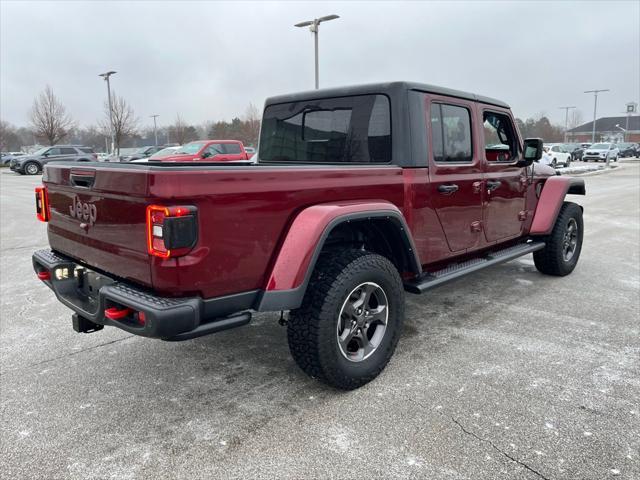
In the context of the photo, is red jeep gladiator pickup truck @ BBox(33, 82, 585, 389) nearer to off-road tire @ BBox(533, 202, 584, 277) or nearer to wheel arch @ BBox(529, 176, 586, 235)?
wheel arch @ BBox(529, 176, 586, 235)

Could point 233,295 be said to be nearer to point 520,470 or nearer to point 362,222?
point 362,222

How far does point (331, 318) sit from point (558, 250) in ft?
11.9

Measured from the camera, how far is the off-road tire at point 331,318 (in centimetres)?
280

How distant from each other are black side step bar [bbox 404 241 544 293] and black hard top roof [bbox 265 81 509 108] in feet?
4.50

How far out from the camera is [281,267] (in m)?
2.67

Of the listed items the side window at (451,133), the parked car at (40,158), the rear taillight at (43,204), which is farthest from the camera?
the parked car at (40,158)

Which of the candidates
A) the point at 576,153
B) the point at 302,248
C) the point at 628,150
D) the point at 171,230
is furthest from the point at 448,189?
the point at 628,150

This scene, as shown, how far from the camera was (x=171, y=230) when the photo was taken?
2248mm

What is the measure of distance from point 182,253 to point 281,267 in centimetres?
57

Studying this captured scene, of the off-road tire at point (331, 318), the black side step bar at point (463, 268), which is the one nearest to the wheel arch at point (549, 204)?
the black side step bar at point (463, 268)

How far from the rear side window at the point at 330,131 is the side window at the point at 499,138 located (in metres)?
1.27

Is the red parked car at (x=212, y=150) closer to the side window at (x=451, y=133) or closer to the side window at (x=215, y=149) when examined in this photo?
the side window at (x=215, y=149)

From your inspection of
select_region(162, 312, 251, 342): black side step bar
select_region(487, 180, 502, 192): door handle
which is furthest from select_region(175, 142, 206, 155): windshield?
select_region(162, 312, 251, 342): black side step bar

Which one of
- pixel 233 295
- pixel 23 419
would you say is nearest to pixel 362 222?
pixel 233 295
